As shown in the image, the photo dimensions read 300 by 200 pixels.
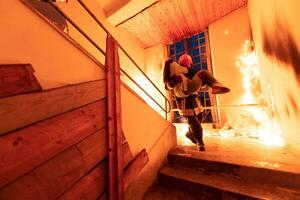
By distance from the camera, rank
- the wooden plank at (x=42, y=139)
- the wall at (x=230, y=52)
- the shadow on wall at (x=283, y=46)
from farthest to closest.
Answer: the wall at (x=230, y=52) < the shadow on wall at (x=283, y=46) < the wooden plank at (x=42, y=139)

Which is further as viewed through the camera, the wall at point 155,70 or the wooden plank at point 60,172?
the wall at point 155,70

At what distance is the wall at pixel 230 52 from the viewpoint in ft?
14.9

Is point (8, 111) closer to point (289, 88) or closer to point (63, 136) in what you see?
point (63, 136)

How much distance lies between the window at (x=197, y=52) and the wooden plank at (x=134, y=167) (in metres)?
3.54

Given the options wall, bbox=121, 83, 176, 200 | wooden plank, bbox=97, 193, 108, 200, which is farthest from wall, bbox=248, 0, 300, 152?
wooden plank, bbox=97, 193, 108, 200

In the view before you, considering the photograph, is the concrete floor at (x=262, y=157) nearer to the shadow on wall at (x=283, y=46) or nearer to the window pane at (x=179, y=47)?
the shadow on wall at (x=283, y=46)

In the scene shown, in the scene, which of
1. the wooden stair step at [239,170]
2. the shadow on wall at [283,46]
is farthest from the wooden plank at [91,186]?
the shadow on wall at [283,46]

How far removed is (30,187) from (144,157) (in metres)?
1.19

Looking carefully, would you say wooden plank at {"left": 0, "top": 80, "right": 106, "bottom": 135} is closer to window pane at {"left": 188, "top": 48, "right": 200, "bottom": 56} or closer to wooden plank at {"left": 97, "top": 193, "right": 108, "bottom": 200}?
wooden plank at {"left": 97, "top": 193, "right": 108, "bottom": 200}

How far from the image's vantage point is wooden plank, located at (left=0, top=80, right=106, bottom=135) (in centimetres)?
92

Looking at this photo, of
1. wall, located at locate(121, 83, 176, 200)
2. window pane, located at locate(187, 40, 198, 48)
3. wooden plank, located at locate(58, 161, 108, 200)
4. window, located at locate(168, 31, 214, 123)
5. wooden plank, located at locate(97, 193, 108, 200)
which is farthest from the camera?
window pane, located at locate(187, 40, 198, 48)

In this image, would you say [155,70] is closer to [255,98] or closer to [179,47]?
[179,47]

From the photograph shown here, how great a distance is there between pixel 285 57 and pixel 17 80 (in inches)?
114

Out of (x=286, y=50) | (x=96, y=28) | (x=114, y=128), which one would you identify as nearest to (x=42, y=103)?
(x=114, y=128)
